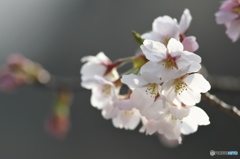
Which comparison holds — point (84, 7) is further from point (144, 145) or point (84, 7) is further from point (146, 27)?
point (144, 145)

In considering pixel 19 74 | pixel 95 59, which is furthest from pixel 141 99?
pixel 19 74

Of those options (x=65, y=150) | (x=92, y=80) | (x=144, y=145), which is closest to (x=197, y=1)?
(x=144, y=145)

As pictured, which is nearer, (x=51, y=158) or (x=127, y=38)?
(x=51, y=158)

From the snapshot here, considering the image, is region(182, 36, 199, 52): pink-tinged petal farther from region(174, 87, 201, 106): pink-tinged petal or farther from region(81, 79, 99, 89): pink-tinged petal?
region(81, 79, 99, 89): pink-tinged petal

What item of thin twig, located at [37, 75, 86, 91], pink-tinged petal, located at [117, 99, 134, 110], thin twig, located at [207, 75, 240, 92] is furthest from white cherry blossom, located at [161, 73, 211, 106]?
thin twig, located at [37, 75, 86, 91]

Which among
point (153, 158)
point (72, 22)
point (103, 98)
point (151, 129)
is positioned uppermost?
point (72, 22)

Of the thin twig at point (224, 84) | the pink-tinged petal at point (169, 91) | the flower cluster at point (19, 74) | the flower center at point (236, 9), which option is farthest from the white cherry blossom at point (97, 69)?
the flower cluster at point (19, 74)

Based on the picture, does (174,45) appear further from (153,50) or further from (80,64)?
(80,64)

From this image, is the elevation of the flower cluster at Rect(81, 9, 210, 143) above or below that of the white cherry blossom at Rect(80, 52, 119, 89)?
below
